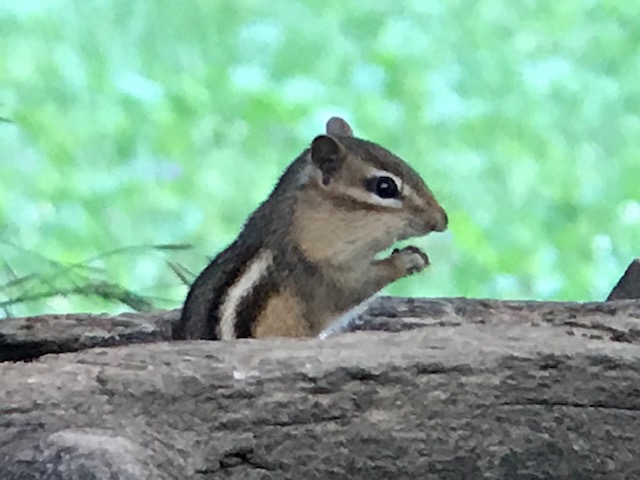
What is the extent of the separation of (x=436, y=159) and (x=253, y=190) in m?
0.27

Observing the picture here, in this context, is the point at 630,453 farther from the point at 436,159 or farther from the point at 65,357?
the point at 436,159

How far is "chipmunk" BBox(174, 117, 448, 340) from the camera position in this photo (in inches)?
53.8

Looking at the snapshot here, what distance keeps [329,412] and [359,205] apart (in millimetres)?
403

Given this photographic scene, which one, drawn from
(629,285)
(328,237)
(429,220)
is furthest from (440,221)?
(629,285)

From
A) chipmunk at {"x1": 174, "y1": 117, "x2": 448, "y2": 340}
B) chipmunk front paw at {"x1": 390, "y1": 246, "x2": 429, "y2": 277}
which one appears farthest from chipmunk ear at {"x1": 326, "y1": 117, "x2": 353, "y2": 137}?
chipmunk front paw at {"x1": 390, "y1": 246, "x2": 429, "y2": 277}

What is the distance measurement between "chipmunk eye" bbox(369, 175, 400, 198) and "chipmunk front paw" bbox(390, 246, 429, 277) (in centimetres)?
7

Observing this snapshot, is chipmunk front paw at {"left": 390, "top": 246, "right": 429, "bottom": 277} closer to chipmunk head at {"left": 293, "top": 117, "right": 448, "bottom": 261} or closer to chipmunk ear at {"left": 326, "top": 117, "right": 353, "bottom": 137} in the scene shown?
chipmunk head at {"left": 293, "top": 117, "right": 448, "bottom": 261}

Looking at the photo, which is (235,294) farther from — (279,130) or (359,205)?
(279,130)

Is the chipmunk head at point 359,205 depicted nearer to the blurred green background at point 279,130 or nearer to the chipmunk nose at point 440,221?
the chipmunk nose at point 440,221

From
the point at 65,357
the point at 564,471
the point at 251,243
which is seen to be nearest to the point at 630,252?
the point at 251,243

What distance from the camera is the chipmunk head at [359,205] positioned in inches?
55.2

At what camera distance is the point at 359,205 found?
4.64 feet

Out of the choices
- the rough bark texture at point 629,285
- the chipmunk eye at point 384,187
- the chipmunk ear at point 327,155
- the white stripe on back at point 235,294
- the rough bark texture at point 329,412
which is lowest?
the rough bark texture at point 329,412

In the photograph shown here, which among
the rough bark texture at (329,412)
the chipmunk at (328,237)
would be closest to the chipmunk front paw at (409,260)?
the chipmunk at (328,237)
